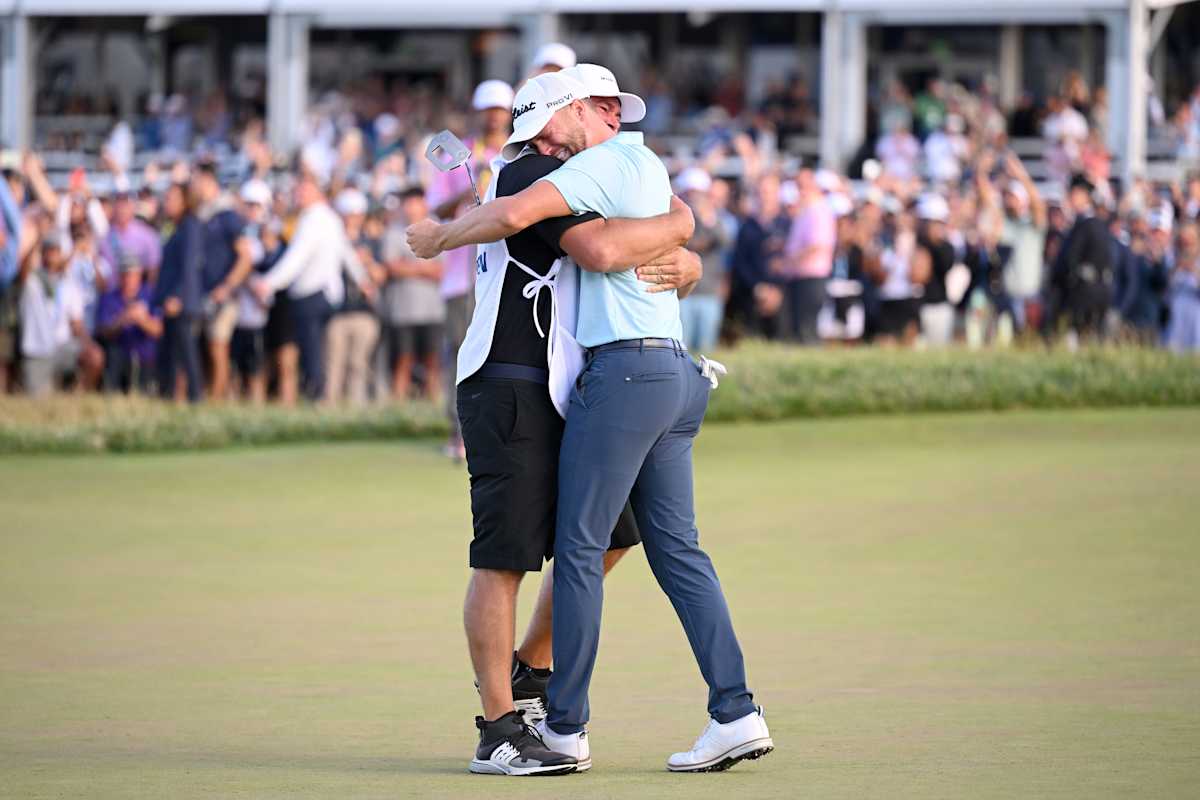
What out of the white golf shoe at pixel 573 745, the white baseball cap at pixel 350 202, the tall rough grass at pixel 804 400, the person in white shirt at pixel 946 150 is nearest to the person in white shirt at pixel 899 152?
the person in white shirt at pixel 946 150

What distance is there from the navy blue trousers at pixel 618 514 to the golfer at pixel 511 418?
95 mm

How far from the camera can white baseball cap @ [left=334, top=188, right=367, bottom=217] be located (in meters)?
18.9

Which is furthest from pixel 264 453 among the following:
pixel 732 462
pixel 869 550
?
pixel 869 550

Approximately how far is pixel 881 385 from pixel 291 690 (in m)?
8.95

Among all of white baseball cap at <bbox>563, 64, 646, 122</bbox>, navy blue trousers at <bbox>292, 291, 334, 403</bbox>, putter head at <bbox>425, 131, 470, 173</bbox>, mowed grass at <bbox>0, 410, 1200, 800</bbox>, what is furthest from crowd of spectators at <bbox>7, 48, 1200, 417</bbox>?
white baseball cap at <bbox>563, 64, 646, 122</bbox>

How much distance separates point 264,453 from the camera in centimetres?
1450

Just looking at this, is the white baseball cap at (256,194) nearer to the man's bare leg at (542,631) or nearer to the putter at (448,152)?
the putter at (448,152)

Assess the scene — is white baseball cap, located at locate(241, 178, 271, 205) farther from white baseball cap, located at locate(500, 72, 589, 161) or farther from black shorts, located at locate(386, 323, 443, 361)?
white baseball cap, located at locate(500, 72, 589, 161)

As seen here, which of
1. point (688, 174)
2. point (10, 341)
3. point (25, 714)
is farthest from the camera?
point (688, 174)

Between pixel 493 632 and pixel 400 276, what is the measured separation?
12.7 metres

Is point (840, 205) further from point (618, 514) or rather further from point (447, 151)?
point (618, 514)

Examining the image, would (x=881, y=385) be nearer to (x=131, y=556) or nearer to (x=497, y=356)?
(x=131, y=556)

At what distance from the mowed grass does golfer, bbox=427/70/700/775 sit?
0.34m

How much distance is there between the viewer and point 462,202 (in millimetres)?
12172
